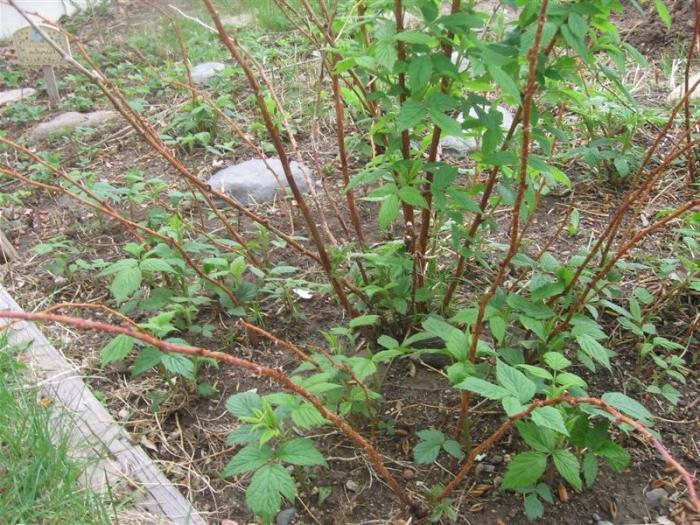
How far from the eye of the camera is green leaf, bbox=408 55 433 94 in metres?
1.67

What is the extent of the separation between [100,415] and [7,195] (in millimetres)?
1738

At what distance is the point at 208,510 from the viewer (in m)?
1.98

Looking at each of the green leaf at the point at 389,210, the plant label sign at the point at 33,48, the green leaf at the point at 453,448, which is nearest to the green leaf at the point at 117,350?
the green leaf at the point at 389,210

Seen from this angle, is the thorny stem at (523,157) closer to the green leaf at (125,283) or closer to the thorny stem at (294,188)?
the thorny stem at (294,188)

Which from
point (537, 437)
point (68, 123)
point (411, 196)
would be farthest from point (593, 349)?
point (68, 123)

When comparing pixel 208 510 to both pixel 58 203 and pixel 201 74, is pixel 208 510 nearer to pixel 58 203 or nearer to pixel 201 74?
pixel 58 203

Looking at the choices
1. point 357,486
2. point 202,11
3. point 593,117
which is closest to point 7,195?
point 357,486

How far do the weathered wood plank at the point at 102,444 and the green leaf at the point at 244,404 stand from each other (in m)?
0.29

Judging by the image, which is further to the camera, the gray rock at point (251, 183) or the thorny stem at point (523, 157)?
the gray rock at point (251, 183)

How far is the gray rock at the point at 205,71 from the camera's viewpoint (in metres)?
4.84

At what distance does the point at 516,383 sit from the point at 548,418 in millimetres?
135

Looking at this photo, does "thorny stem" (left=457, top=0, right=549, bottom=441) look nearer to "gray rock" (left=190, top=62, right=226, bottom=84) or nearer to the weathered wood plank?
→ the weathered wood plank

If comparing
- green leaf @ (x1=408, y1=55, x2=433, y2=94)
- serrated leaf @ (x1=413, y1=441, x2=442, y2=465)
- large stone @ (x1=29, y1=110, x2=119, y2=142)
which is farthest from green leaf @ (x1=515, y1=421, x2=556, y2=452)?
large stone @ (x1=29, y1=110, x2=119, y2=142)

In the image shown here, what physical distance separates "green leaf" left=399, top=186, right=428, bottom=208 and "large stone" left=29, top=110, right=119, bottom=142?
3.06 metres
